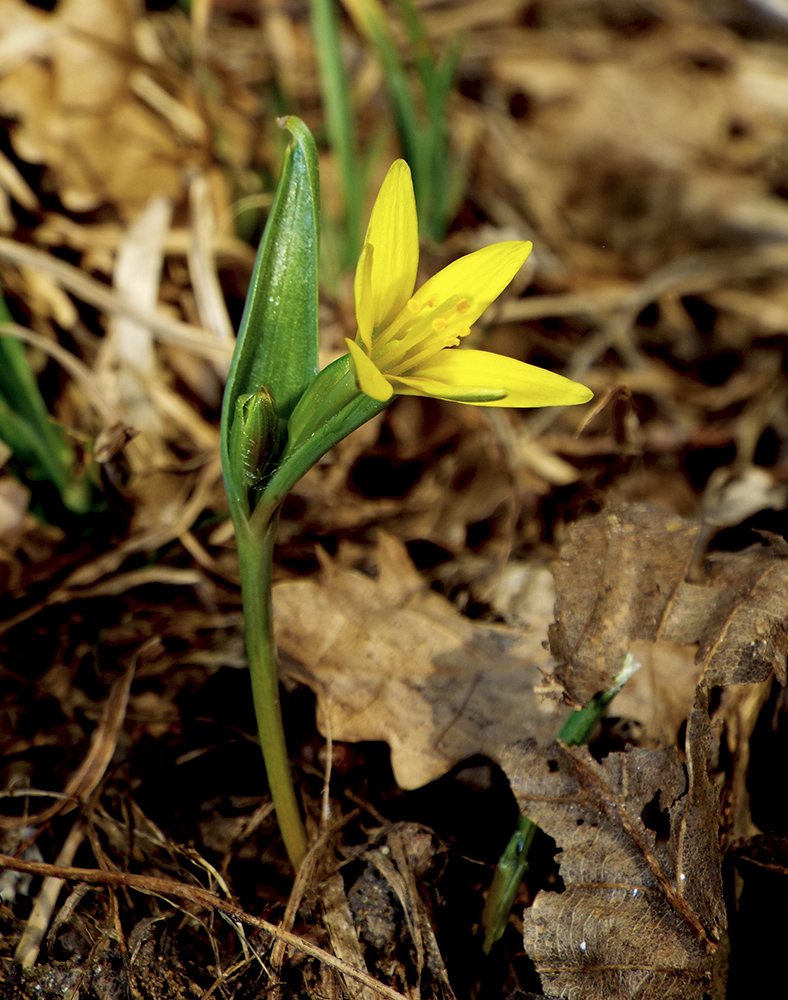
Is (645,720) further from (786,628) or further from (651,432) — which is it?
(651,432)

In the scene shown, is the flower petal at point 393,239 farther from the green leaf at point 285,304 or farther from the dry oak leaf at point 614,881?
the dry oak leaf at point 614,881

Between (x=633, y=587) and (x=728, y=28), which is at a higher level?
(x=728, y=28)

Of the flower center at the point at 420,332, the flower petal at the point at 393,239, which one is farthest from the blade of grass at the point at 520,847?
the flower petal at the point at 393,239

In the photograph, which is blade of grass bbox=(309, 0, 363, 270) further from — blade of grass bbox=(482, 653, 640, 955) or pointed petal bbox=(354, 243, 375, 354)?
blade of grass bbox=(482, 653, 640, 955)

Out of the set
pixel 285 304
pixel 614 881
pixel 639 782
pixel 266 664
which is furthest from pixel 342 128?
pixel 614 881

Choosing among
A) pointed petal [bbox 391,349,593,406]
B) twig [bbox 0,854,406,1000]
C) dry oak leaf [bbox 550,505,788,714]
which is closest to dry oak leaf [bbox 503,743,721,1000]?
dry oak leaf [bbox 550,505,788,714]

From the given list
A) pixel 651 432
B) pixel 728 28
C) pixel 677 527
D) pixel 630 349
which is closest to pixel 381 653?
pixel 677 527
